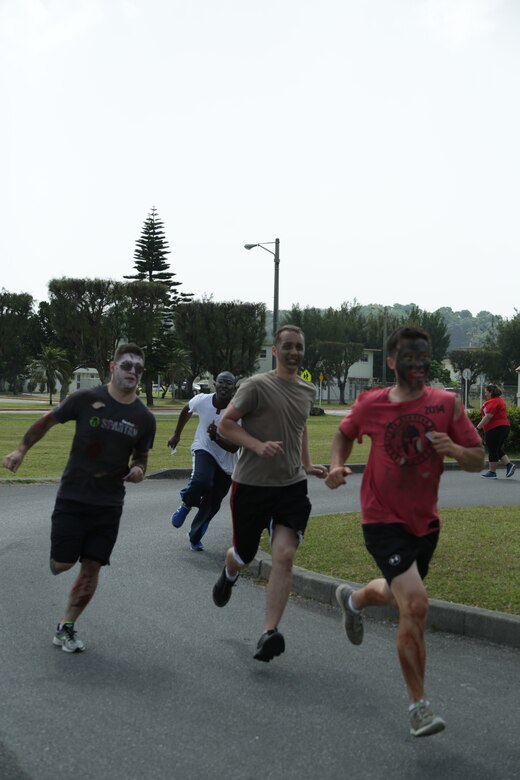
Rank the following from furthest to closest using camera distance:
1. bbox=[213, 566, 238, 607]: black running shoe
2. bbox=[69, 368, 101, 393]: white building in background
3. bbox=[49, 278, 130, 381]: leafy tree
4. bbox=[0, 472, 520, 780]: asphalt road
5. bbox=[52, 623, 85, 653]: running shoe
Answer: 1. bbox=[69, 368, 101, 393]: white building in background
2. bbox=[49, 278, 130, 381]: leafy tree
3. bbox=[213, 566, 238, 607]: black running shoe
4. bbox=[52, 623, 85, 653]: running shoe
5. bbox=[0, 472, 520, 780]: asphalt road

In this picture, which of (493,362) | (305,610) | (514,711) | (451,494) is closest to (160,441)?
(451,494)

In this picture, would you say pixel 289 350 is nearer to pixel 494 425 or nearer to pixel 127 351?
pixel 127 351

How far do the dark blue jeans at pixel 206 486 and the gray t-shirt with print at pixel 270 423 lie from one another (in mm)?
3379

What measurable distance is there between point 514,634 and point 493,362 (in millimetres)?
94674

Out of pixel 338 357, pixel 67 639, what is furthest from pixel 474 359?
pixel 67 639

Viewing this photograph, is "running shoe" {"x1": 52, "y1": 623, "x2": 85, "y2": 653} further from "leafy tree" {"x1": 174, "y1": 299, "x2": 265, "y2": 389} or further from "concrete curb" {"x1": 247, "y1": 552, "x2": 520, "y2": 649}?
"leafy tree" {"x1": 174, "y1": 299, "x2": 265, "y2": 389}

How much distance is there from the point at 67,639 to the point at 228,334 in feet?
207

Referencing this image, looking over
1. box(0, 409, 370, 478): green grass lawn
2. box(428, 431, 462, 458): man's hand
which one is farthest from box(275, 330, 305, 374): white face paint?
box(0, 409, 370, 478): green grass lawn

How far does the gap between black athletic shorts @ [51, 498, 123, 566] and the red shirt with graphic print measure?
1795 mm

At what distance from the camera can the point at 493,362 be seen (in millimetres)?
97875

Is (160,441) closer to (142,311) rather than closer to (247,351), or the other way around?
(142,311)

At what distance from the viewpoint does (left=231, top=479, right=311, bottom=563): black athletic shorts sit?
564 cm

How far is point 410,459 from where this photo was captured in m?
4.45

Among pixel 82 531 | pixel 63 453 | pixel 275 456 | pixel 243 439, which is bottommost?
pixel 63 453
